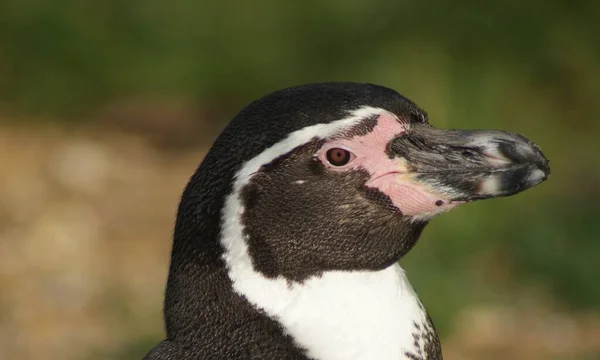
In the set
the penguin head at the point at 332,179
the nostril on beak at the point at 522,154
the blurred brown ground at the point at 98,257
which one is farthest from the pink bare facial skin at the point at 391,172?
the blurred brown ground at the point at 98,257

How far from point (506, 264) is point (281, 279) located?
3.28 meters

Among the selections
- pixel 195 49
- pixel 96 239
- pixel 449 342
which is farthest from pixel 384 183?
pixel 195 49

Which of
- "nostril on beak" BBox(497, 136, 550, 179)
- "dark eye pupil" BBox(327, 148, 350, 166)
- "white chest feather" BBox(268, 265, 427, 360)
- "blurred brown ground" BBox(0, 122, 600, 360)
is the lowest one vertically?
"white chest feather" BBox(268, 265, 427, 360)

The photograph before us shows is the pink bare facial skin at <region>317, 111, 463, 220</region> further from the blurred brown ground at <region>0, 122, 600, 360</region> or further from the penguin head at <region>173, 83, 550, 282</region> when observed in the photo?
the blurred brown ground at <region>0, 122, 600, 360</region>

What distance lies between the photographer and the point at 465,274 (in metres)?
5.14

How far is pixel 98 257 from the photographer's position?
570 centimetres

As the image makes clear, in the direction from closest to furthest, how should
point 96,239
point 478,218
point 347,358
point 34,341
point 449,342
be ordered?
1. point 347,358
2. point 449,342
3. point 34,341
4. point 478,218
5. point 96,239

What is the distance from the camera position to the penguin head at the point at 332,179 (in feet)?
7.20

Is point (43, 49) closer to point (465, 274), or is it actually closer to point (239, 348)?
point (465, 274)

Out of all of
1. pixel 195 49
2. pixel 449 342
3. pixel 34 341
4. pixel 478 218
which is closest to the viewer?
pixel 449 342

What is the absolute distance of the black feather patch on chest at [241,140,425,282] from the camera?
220 cm

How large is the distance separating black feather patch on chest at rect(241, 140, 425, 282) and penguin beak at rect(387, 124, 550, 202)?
0.29ft

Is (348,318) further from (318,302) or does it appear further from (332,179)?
(332,179)

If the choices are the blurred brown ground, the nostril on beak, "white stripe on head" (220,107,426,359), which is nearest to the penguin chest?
"white stripe on head" (220,107,426,359)
